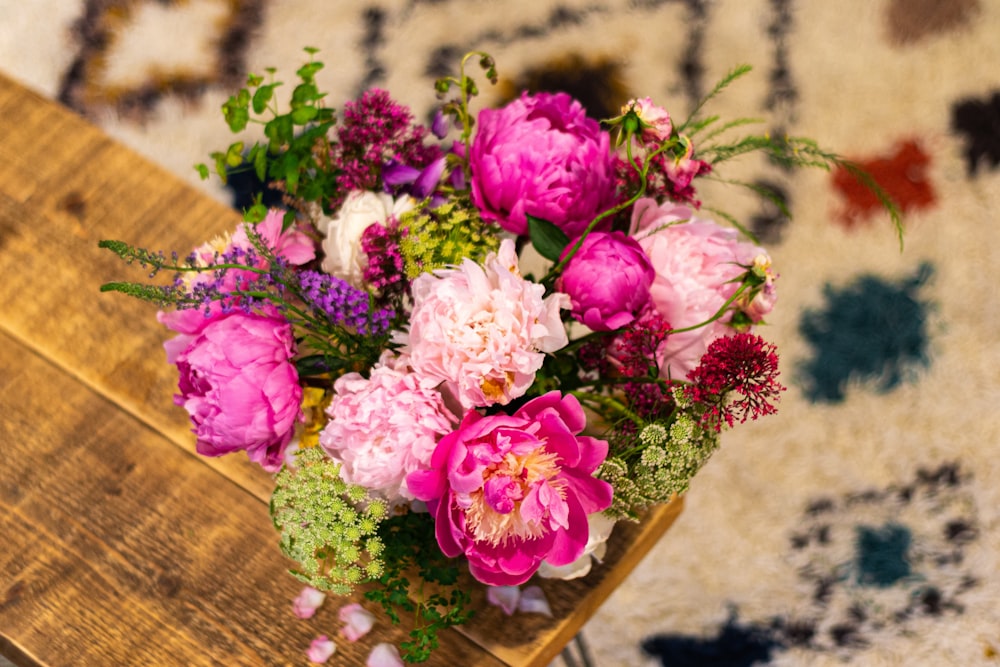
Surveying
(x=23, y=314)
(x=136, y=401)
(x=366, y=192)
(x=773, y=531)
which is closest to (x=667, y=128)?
(x=366, y=192)

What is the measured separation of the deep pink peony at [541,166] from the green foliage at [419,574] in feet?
0.81

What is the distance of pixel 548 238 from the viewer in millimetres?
598

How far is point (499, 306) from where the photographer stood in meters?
0.51

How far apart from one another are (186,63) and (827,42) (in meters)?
1.18

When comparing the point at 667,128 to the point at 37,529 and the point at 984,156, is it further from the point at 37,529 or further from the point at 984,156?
the point at 984,156

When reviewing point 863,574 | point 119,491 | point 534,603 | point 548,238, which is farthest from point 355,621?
point 863,574

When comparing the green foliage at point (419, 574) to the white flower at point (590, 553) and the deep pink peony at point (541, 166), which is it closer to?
the white flower at point (590, 553)

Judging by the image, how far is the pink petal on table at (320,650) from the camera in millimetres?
723

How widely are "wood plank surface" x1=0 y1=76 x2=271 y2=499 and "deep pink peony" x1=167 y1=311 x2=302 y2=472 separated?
25cm

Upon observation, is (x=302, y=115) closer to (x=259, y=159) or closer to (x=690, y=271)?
(x=259, y=159)

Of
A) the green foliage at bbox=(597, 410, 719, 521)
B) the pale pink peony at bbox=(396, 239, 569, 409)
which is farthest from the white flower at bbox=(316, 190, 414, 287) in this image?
the green foliage at bbox=(597, 410, 719, 521)

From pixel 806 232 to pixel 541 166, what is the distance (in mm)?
984

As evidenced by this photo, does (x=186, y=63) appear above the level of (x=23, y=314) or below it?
above

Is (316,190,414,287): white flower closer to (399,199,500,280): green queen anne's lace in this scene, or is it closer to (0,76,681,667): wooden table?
(399,199,500,280): green queen anne's lace
